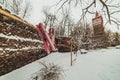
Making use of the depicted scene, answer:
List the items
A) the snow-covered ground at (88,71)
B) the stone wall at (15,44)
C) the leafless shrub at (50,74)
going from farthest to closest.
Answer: the stone wall at (15,44), the snow-covered ground at (88,71), the leafless shrub at (50,74)

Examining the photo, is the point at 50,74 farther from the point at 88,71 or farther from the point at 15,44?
the point at 15,44

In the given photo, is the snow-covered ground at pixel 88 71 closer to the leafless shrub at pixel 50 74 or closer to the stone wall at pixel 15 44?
the leafless shrub at pixel 50 74

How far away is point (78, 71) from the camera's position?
610 cm

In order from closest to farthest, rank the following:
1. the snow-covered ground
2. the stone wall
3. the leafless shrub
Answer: the leafless shrub, the snow-covered ground, the stone wall

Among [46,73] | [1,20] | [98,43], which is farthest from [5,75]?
[98,43]

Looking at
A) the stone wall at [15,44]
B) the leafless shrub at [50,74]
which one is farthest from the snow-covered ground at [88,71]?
the stone wall at [15,44]

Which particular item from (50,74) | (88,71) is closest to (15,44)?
(50,74)

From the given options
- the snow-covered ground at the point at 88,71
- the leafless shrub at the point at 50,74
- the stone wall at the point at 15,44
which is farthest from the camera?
the stone wall at the point at 15,44

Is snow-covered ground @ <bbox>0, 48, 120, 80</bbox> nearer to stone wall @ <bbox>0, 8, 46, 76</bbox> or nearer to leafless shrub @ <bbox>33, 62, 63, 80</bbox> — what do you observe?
leafless shrub @ <bbox>33, 62, 63, 80</bbox>

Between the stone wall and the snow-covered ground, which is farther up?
the stone wall

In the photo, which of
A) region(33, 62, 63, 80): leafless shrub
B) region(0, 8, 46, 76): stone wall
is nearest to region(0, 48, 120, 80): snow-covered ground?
region(33, 62, 63, 80): leafless shrub

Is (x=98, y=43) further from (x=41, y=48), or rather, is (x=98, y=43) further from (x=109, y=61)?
(x=109, y=61)

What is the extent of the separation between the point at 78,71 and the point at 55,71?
97cm

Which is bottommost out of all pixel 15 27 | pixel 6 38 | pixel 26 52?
pixel 26 52
